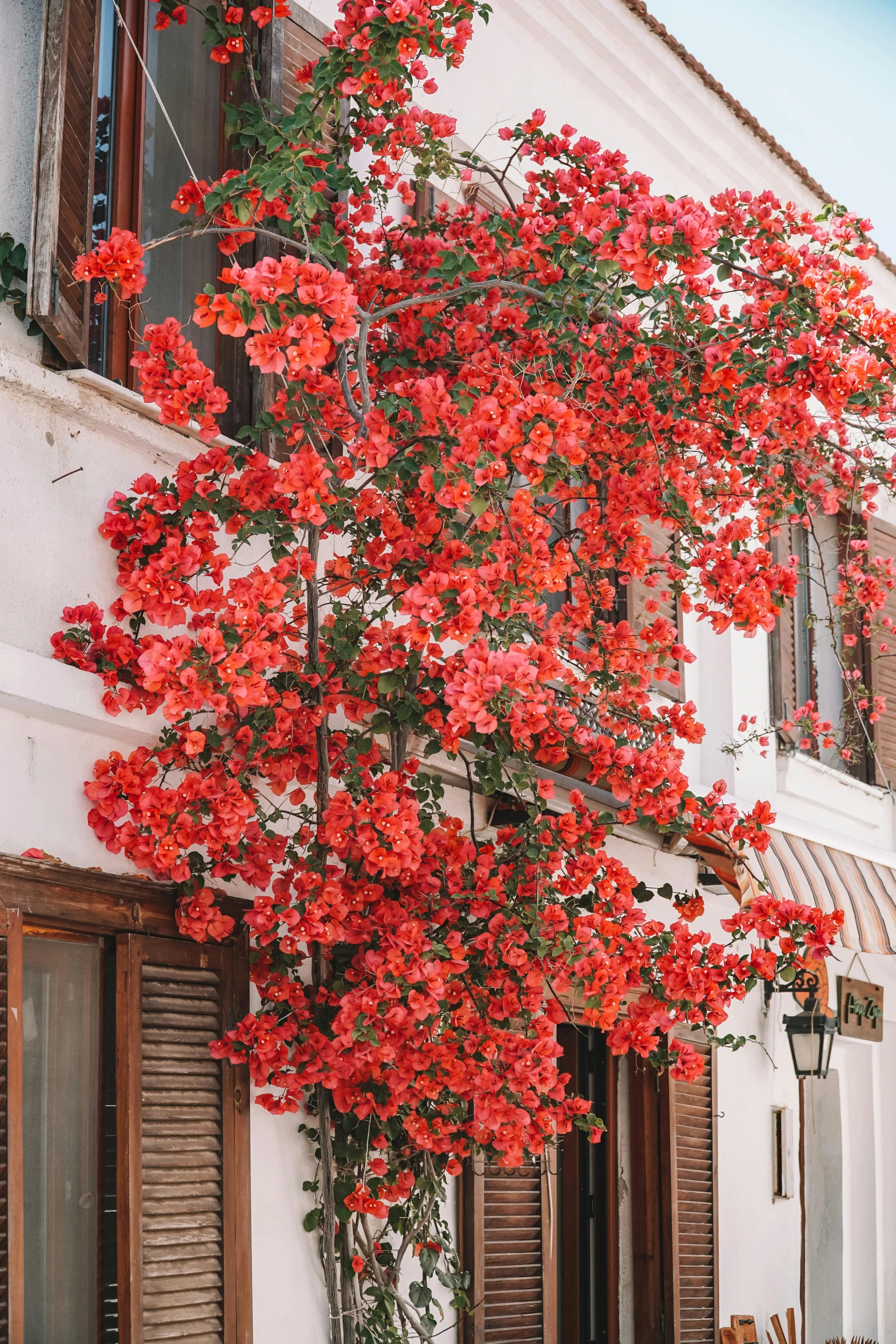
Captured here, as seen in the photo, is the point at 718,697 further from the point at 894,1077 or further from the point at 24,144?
the point at 24,144

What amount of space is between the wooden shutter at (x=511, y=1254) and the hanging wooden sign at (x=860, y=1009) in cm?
384

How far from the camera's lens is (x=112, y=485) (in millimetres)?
5066

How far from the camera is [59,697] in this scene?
461 cm

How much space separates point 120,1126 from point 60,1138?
19 centimetres

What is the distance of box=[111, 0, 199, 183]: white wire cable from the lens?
17.5 feet

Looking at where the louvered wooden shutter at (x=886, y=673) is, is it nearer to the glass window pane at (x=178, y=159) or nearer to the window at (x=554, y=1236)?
the window at (x=554, y=1236)

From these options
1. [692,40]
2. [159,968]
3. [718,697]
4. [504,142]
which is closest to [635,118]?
[692,40]

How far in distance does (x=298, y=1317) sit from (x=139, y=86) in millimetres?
4382

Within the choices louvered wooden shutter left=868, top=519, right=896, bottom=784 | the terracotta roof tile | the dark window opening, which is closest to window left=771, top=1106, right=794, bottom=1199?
the dark window opening

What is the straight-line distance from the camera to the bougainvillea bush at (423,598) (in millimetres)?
4781

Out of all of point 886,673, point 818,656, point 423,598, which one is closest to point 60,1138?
point 423,598

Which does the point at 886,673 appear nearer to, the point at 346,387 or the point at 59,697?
the point at 346,387

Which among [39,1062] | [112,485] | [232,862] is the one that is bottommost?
[39,1062]

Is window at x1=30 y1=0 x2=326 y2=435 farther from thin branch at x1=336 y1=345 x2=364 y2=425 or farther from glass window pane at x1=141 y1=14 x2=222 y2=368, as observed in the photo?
thin branch at x1=336 y1=345 x2=364 y2=425
